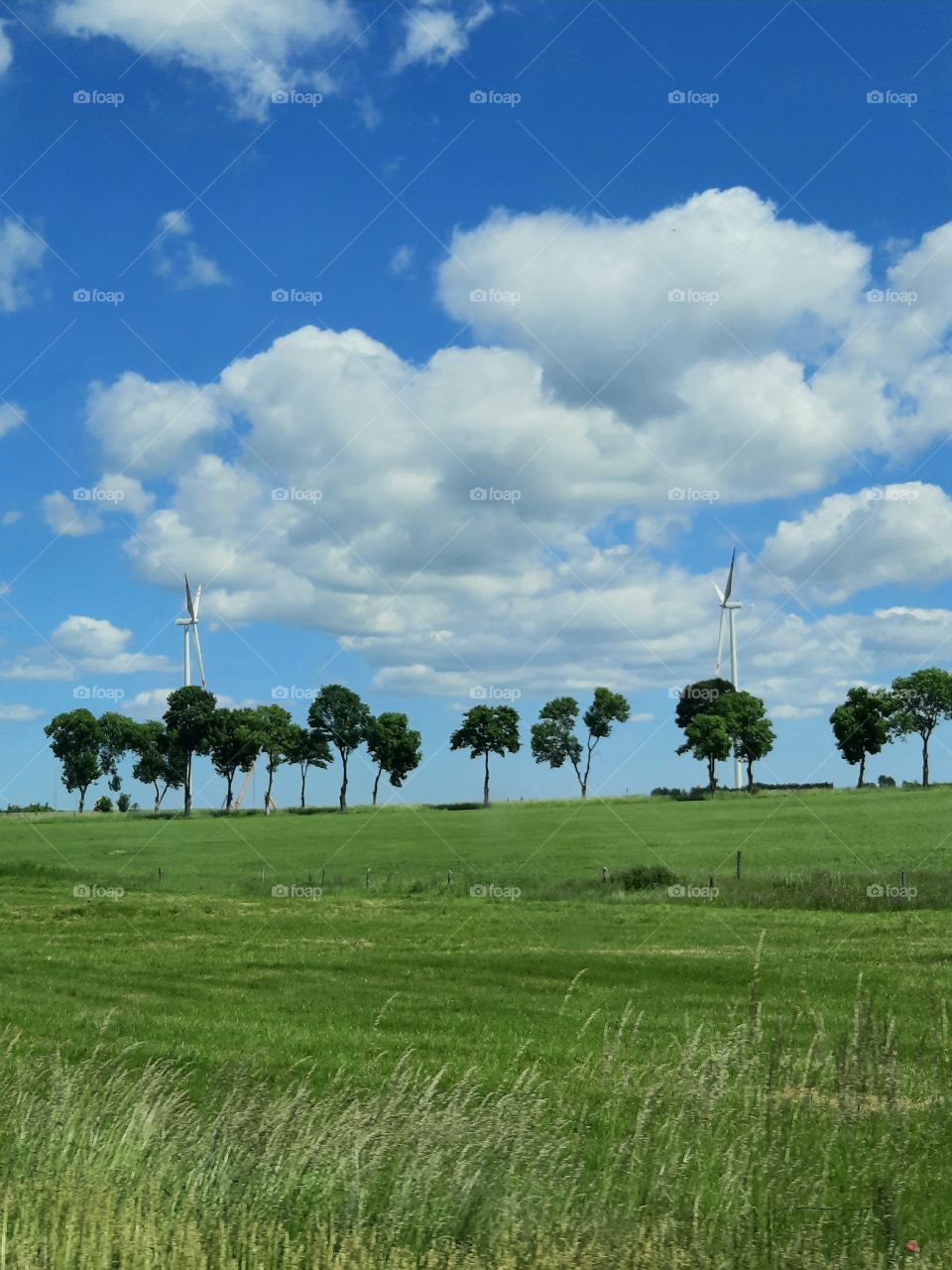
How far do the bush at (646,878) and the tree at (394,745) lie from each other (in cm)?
7878

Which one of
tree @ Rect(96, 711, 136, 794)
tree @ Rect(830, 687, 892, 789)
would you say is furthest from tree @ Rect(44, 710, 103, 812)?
tree @ Rect(830, 687, 892, 789)

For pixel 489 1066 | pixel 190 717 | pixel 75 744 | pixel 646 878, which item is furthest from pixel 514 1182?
pixel 75 744

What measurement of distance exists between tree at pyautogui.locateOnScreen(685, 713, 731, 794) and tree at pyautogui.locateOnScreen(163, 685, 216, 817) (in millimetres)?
50958

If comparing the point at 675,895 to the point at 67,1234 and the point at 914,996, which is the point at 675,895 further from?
the point at 67,1234

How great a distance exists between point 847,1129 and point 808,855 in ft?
215

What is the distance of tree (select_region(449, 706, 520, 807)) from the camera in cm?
13075

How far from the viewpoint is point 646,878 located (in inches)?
2103

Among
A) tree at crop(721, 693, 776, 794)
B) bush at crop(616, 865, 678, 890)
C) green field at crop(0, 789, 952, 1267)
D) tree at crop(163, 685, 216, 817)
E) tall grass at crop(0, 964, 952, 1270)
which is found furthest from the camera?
tree at crop(721, 693, 776, 794)

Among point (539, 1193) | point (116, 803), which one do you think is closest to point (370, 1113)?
point (539, 1193)

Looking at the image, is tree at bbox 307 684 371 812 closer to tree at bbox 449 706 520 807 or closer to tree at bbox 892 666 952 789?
tree at bbox 449 706 520 807

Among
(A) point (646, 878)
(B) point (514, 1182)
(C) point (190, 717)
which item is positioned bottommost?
(A) point (646, 878)

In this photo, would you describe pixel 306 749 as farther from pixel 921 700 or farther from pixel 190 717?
pixel 921 700

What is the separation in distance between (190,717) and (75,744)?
35.2m

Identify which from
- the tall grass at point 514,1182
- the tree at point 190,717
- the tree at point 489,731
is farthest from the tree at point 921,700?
the tall grass at point 514,1182
